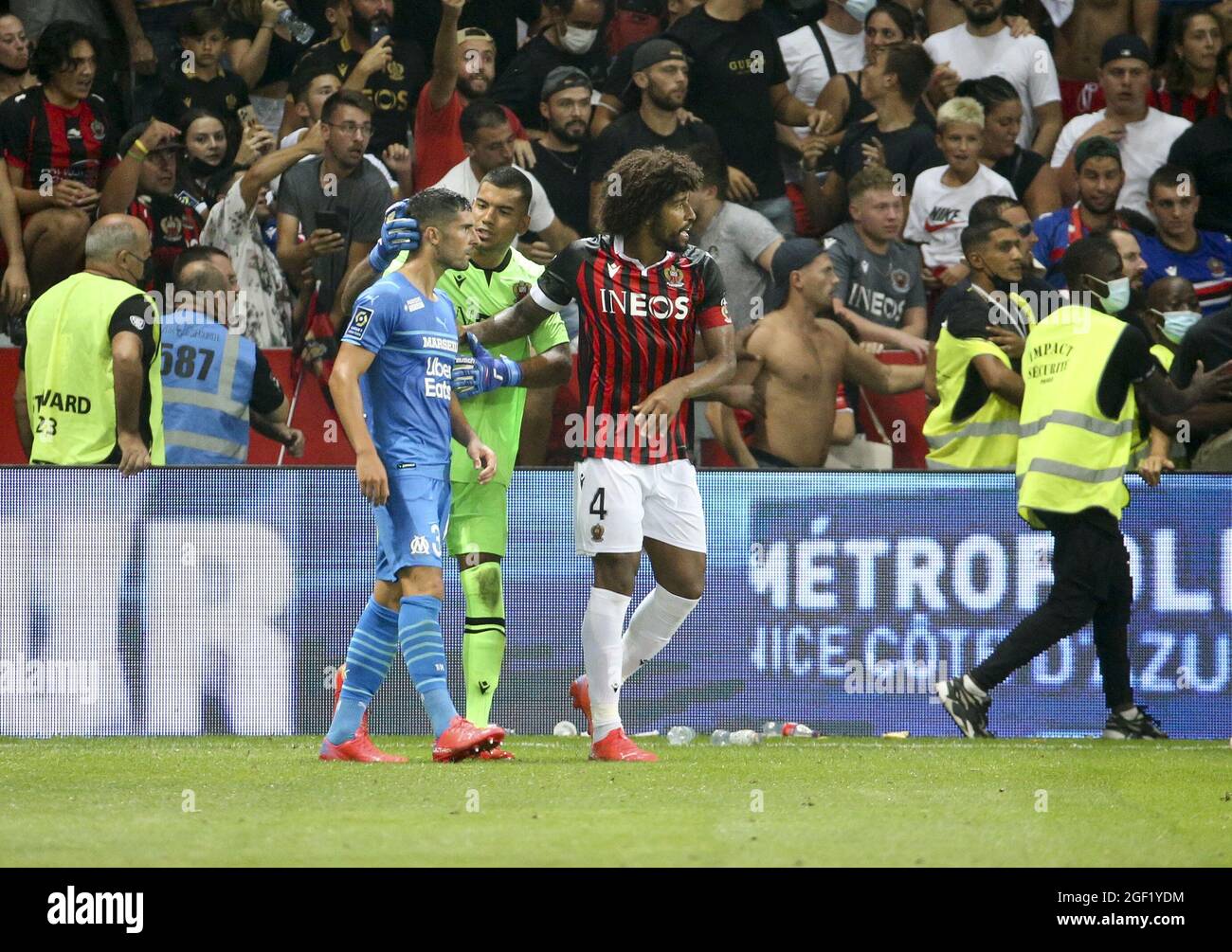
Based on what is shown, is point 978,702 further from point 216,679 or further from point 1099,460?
point 216,679

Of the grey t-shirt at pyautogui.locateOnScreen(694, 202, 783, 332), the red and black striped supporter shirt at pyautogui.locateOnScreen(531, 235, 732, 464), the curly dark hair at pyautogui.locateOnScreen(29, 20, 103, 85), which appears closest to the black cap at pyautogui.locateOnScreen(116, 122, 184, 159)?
the curly dark hair at pyautogui.locateOnScreen(29, 20, 103, 85)

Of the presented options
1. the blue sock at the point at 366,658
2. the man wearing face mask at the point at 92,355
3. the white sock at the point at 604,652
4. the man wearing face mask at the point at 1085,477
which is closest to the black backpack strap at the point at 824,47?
the man wearing face mask at the point at 1085,477

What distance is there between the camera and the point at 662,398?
22.3ft

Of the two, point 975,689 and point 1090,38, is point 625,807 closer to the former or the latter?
point 975,689

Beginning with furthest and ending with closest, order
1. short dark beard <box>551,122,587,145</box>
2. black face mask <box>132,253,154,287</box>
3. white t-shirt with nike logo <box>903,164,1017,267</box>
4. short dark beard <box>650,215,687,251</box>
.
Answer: white t-shirt with nike logo <box>903,164,1017,267</box>, short dark beard <box>551,122,587,145</box>, black face mask <box>132,253,154,287</box>, short dark beard <box>650,215,687,251</box>

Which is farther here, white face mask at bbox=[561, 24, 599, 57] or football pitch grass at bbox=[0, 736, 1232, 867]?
white face mask at bbox=[561, 24, 599, 57]

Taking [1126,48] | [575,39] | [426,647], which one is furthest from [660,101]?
[426,647]

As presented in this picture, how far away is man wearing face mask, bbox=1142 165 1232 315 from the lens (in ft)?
35.8

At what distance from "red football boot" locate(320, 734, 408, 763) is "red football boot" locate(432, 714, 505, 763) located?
30cm

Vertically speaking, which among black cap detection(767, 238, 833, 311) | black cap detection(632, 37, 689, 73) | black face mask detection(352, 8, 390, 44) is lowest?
black cap detection(767, 238, 833, 311)

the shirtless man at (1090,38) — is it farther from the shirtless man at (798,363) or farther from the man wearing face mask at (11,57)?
the man wearing face mask at (11,57)

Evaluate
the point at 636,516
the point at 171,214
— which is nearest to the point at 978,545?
the point at 636,516

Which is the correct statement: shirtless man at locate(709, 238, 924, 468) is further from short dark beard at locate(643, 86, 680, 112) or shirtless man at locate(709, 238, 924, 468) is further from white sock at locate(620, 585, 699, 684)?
white sock at locate(620, 585, 699, 684)

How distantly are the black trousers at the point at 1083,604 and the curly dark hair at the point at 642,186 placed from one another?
256 cm
